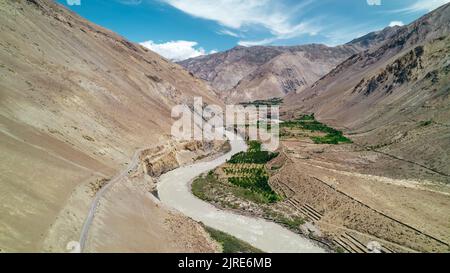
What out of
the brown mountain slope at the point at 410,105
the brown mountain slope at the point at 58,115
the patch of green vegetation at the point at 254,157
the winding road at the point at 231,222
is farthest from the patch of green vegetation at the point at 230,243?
the patch of green vegetation at the point at 254,157

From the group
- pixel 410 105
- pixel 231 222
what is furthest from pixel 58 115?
pixel 410 105

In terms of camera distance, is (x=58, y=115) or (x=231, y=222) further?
(x=58, y=115)

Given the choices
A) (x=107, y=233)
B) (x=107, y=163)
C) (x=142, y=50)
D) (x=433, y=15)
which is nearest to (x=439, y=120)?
(x=107, y=163)

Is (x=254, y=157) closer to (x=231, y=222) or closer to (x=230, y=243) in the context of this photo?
(x=231, y=222)

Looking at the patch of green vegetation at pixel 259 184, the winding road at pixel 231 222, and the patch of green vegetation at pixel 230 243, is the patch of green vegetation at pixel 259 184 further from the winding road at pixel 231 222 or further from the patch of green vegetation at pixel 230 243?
the patch of green vegetation at pixel 230 243

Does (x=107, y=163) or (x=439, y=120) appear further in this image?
(x=439, y=120)
